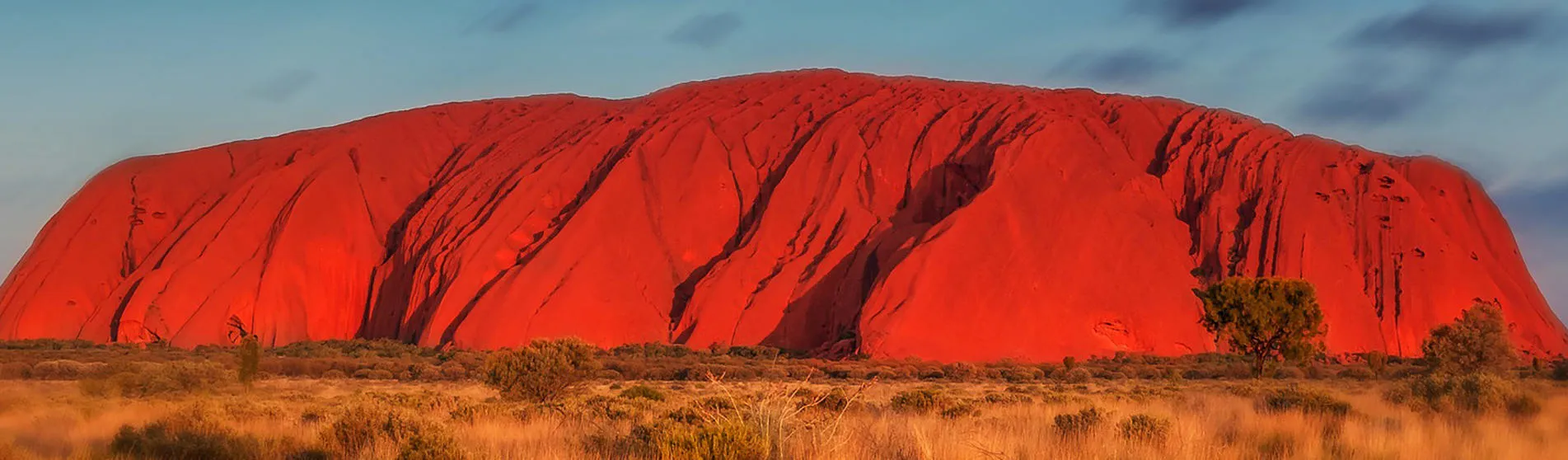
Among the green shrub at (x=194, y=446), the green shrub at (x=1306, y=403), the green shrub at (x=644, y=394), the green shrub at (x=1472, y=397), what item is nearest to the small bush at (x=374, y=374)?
the green shrub at (x=644, y=394)

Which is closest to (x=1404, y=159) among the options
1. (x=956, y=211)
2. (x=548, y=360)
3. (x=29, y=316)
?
(x=956, y=211)

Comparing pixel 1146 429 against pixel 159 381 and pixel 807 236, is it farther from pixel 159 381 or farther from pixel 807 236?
pixel 807 236

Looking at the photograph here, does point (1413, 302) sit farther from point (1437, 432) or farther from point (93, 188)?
point (93, 188)

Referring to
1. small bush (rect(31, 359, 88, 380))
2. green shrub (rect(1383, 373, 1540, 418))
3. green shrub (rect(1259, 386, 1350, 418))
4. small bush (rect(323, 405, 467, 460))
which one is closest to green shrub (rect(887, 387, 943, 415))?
green shrub (rect(1259, 386, 1350, 418))

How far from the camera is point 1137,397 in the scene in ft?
57.5

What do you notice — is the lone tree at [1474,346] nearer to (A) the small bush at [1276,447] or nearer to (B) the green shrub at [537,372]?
(B) the green shrub at [537,372]

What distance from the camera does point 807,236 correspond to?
52062mm

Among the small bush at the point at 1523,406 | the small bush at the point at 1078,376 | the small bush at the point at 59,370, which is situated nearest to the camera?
the small bush at the point at 1523,406

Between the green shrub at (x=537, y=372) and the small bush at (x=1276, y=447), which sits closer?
the small bush at (x=1276, y=447)

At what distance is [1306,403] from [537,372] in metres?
13.0

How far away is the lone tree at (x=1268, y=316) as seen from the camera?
3108 centimetres

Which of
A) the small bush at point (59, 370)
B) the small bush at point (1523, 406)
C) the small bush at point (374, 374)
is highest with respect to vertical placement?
the small bush at point (1523, 406)

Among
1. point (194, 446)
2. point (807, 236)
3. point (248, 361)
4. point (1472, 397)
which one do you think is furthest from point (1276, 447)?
point (807, 236)

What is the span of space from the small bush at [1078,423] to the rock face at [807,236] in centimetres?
3079
